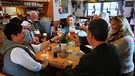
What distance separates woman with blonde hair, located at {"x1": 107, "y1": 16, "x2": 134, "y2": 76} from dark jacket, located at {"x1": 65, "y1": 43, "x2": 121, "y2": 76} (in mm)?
691

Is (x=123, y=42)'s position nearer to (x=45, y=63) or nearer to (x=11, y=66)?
(x=45, y=63)

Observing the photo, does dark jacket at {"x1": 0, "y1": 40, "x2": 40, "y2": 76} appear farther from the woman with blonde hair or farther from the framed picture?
the framed picture

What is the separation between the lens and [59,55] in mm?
2121

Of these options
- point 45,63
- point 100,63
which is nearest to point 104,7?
point 45,63

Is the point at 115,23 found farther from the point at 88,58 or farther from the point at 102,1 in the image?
the point at 102,1

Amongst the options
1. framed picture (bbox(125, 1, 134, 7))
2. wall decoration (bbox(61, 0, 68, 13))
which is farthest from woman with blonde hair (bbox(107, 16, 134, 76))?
framed picture (bbox(125, 1, 134, 7))

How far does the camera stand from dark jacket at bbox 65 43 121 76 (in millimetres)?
1185

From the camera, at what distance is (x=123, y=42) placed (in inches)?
73.5

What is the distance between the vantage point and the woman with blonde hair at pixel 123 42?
6.17 feet

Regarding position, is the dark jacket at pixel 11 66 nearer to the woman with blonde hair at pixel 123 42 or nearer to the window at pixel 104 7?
the woman with blonde hair at pixel 123 42

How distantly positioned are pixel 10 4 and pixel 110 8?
547 cm

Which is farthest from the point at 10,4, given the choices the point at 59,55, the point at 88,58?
the point at 88,58

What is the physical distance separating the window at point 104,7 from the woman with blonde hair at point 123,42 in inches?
260

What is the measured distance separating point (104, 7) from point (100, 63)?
7.78 metres
